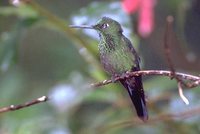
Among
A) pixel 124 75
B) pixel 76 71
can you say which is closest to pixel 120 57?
pixel 124 75

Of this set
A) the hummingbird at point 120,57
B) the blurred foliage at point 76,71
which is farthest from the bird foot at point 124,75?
the blurred foliage at point 76,71

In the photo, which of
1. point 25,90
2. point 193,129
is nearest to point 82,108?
point 25,90

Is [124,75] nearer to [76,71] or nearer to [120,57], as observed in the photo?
[120,57]

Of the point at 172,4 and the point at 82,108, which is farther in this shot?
the point at 82,108

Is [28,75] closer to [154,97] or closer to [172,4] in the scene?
[172,4]

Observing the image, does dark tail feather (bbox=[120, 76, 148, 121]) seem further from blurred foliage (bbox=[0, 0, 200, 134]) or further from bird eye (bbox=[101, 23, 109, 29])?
blurred foliage (bbox=[0, 0, 200, 134])

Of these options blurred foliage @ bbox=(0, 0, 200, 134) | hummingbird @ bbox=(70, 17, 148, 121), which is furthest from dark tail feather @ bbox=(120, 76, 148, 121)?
blurred foliage @ bbox=(0, 0, 200, 134)

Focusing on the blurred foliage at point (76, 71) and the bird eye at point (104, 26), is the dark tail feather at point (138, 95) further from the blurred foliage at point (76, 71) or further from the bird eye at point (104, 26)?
the blurred foliage at point (76, 71)
